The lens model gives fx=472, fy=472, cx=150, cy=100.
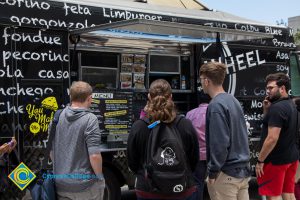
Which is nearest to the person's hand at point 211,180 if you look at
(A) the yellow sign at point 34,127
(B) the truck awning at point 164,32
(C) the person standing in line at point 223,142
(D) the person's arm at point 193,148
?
(C) the person standing in line at point 223,142

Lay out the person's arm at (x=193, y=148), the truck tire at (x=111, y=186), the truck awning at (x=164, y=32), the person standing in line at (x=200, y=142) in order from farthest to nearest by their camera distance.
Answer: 1. the truck tire at (x=111, y=186)
2. the truck awning at (x=164, y=32)
3. the person standing in line at (x=200, y=142)
4. the person's arm at (x=193, y=148)

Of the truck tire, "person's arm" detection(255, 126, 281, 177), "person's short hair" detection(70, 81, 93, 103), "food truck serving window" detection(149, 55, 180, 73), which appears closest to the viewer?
"person's short hair" detection(70, 81, 93, 103)

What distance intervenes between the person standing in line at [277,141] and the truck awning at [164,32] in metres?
1.40

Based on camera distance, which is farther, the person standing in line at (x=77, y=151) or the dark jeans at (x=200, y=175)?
the dark jeans at (x=200, y=175)

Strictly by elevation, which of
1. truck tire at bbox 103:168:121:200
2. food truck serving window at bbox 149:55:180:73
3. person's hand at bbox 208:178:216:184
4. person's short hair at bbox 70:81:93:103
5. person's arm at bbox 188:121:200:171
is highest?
food truck serving window at bbox 149:55:180:73

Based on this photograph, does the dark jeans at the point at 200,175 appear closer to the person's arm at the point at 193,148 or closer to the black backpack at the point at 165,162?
the person's arm at the point at 193,148

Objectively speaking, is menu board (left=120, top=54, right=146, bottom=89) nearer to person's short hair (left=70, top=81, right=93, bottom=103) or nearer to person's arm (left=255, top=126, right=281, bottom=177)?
person's arm (left=255, top=126, right=281, bottom=177)

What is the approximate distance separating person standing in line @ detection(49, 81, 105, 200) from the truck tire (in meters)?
2.16

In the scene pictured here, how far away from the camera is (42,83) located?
18.4 ft

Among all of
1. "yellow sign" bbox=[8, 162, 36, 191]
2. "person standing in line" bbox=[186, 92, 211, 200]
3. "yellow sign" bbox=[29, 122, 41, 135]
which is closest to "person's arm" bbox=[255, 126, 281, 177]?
"person standing in line" bbox=[186, 92, 211, 200]

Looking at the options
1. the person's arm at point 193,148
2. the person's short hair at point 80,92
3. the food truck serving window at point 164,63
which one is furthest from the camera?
the food truck serving window at point 164,63

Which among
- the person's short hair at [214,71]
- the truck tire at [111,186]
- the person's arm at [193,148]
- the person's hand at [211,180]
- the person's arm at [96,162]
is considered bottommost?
the truck tire at [111,186]

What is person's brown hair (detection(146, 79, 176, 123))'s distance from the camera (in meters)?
3.54

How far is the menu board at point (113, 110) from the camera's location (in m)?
6.23
